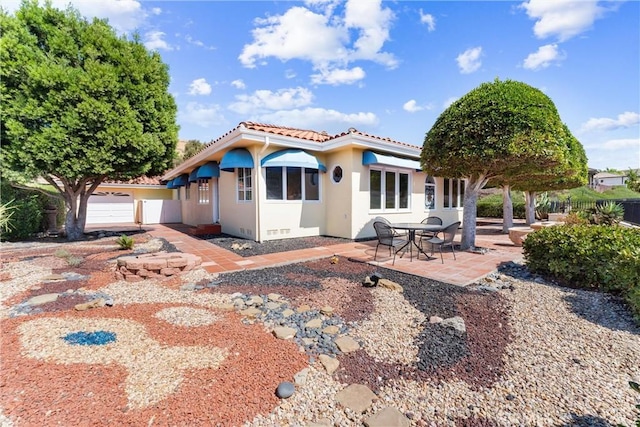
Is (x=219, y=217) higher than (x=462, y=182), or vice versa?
(x=462, y=182)

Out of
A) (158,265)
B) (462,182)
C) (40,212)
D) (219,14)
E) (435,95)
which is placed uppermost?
(219,14)

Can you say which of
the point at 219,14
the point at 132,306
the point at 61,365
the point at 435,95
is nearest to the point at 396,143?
the point at 435,95

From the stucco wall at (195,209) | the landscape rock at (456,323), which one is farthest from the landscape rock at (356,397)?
the stucco wall at (195,209)

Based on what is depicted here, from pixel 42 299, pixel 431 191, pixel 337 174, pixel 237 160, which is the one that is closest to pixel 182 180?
pixel 237 160

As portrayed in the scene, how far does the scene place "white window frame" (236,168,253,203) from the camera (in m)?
13.1

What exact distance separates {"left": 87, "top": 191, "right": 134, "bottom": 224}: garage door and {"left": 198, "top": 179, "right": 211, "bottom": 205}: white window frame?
34.0 ft

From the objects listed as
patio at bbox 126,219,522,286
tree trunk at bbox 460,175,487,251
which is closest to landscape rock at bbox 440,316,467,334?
patio at bbox 126,219,522,286

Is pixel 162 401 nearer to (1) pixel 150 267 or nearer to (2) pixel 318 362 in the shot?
(2) pixel 318 362

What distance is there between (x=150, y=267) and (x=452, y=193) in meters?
17.6

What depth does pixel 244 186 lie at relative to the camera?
13625 millimetres

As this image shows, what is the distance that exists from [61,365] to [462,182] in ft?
68.2

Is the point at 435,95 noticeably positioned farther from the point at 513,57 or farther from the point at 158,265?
the point at 158,265

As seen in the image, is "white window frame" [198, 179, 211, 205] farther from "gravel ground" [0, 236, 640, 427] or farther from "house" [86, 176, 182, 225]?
"gravel ground" [0, 236, 640, 427]

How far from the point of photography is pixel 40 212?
47.6ft
